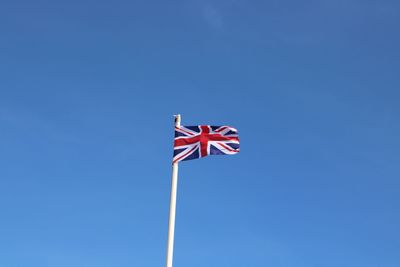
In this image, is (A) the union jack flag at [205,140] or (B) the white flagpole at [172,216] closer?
(B) the white flagpole at [172,216]

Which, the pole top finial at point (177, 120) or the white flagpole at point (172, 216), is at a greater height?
the pole top finial at point (177, 120)

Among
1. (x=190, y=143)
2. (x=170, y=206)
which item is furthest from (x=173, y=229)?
A: (x=190, y=143)

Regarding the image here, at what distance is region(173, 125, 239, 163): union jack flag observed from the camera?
1277 inches

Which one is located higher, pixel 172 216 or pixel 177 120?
pixel 177 120

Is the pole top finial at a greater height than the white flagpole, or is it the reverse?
the pole top finial

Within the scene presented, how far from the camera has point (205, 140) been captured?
32.7 m

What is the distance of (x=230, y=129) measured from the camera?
3281 cm

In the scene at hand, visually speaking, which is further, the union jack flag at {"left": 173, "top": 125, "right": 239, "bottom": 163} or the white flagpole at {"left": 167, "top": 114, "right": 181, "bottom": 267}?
the union jack flag at {"left": 173, "top": 125, "right": 239, "bottom": 163}

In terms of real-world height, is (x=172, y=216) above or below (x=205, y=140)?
below

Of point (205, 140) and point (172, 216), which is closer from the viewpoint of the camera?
point (172, 216)

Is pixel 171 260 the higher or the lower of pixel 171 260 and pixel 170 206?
the lower

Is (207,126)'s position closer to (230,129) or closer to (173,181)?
(230,129)

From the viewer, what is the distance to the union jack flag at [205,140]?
3244 cm

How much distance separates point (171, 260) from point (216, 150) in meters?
6.35
